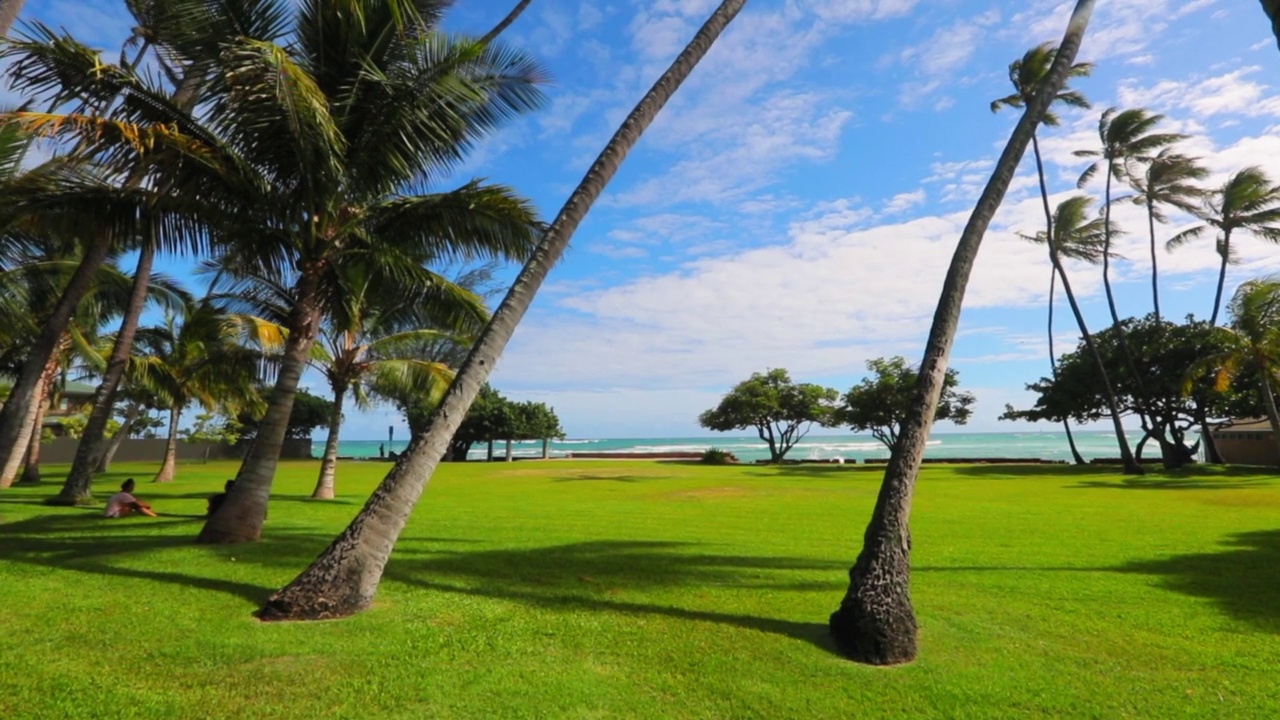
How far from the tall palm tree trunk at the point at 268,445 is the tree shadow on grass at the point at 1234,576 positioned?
33.9 ft

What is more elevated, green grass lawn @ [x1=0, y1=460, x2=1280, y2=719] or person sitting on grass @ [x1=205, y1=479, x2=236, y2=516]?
person sitting on grass @ [x1=205, y1=479, x2=236, y2=516]

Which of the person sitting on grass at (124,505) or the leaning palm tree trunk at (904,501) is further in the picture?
the person sitting on grass at (124,505)

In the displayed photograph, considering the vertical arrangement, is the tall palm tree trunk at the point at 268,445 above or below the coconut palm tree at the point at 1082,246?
below

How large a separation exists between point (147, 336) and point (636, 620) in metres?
25.6

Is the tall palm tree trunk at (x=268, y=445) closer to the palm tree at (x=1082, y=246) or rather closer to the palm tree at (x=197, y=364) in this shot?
the palm tree at (x=197, y=364)

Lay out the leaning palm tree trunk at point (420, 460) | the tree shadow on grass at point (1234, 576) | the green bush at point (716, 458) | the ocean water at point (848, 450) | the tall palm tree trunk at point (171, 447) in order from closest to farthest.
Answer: the leaning palm tree trunk at point (420, 460), the tree shadow on grass at point (1234, 576), the tall palm tree trunk at point (171, 447), the green bush at point (716, 458), the ocean water at point (848, 450)

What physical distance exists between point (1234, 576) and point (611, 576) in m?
7.11

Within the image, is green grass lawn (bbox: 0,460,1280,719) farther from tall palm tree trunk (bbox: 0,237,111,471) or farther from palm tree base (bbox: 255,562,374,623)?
tall palm tree trunk (bbox: 0,237,111,471)

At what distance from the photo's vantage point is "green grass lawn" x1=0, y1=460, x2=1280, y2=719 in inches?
170

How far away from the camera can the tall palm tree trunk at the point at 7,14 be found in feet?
26.6

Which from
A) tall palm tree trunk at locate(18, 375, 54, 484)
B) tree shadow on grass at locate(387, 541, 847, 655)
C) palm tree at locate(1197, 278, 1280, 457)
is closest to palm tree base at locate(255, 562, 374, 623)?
tree shadow on grass at locate(387, 541, 847, 655)

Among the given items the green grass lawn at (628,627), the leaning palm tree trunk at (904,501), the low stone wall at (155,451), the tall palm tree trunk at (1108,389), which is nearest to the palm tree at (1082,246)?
the tall palm tree trunk at (1108,389)

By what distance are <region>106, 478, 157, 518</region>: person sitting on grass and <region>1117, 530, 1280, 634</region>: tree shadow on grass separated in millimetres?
14429

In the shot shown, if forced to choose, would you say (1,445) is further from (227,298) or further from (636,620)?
(636,620)
